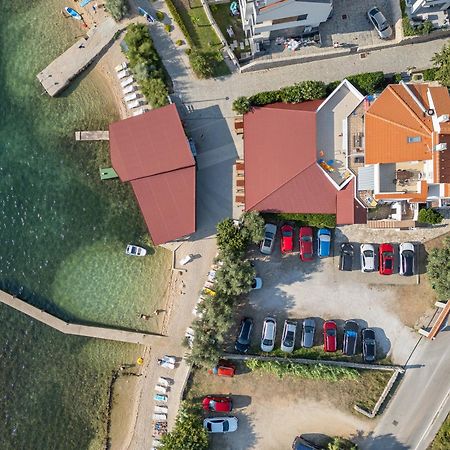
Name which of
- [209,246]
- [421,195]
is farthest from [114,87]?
[421,195]

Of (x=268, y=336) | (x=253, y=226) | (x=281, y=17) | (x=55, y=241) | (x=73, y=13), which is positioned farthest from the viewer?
(x=55, y=241)

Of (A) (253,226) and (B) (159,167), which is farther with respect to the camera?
(B) (159,167)

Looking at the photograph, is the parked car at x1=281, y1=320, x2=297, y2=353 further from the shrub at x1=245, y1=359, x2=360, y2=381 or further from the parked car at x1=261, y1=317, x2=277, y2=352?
the shrub at x1=245, y1=359, x2=360, y2=381

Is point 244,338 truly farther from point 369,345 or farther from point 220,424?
point 369,345

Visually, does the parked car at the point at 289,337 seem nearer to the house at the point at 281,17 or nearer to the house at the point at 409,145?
the house at the point at 409,145

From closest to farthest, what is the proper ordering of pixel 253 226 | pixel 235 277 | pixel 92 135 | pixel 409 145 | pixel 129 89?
pixel 409 145, pixel 235 277, pixel 253 226, pixel 129 89, pixel 92 135

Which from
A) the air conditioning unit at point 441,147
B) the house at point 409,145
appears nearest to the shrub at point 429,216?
the house at point 409,145

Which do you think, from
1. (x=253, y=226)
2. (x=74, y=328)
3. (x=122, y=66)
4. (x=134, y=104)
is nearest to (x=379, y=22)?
(x=253, y=226)
